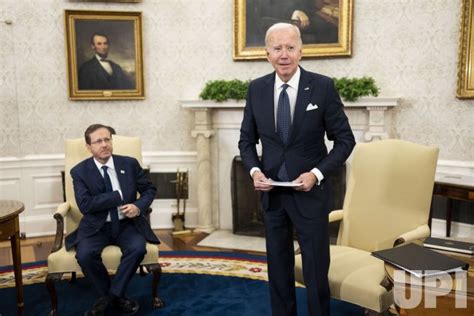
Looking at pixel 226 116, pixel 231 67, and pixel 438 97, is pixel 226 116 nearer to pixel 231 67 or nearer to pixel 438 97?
pixel 231 67

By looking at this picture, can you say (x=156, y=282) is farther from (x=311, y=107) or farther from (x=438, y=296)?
(x=438, y=296)

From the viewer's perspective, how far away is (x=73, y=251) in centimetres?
339

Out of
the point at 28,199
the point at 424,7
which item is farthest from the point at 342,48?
the point at 28,199

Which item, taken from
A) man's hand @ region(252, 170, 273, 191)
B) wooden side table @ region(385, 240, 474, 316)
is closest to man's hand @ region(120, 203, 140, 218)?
man's hand @ region(252, 170, 273, 191)

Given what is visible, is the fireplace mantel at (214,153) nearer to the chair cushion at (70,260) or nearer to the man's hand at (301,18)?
the man's hand at (301,18)

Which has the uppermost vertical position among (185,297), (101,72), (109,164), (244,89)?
(101,72)

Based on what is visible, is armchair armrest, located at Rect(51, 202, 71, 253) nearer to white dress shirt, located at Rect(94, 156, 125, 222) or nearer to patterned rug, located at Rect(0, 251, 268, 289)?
white dress shirt, located at Rect(94, 156, 125, 222)

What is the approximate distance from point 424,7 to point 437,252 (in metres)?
3.43

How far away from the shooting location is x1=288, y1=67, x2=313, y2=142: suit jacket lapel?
2.43m

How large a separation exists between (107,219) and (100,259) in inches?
12.5

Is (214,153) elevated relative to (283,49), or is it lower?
lower

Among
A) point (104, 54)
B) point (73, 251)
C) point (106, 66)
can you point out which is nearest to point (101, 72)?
point (106, 66)

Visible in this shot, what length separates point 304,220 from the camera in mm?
2461

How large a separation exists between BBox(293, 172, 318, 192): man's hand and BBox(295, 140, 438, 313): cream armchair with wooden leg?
69 centimetres
